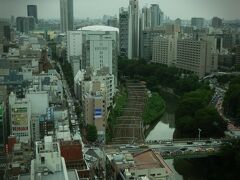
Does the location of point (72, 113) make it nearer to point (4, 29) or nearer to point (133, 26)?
point (4, 29)

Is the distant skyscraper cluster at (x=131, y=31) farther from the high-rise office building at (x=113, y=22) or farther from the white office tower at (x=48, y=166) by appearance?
the white office tower at (x=48, y=166)

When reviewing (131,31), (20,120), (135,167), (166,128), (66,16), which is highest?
(66,16)

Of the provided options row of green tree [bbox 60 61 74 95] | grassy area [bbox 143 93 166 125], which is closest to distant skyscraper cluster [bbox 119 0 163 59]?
row of green tree [bbox 60 61 74 95]

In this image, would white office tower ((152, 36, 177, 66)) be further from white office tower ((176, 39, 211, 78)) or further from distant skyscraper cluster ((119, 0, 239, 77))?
white office tower ((176, 39, 211, 78))

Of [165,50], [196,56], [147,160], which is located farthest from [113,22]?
[147,160]

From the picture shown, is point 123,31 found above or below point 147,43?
above

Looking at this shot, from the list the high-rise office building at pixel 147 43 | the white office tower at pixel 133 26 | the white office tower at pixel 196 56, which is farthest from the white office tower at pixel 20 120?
the high-rise office building at pixel 147 43
